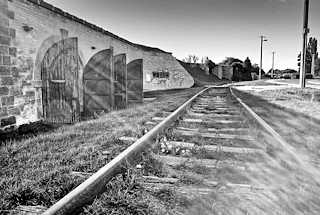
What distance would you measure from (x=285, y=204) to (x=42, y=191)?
2.21 metres

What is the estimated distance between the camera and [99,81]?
9039mm

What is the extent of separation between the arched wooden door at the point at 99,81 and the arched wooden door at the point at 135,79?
9.66ft

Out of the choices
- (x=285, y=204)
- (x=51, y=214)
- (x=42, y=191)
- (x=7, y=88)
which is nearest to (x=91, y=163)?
(x=42, y=191)

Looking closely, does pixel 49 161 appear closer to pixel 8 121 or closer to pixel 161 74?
pixel 8 121

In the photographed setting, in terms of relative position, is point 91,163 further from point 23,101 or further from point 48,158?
point 23,101

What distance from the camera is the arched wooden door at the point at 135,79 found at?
1204 centimetres

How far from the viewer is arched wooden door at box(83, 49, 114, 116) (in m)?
8.85


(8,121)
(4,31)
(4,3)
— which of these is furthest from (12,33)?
(8,121)

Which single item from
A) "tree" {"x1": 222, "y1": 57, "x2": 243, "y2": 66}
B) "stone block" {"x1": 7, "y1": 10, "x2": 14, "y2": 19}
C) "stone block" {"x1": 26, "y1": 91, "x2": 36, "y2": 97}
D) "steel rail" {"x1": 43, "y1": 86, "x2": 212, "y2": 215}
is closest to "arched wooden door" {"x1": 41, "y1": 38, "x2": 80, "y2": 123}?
"stone block" {"x1": 26, "y1": 91, "x2": 36, "y2": 97}

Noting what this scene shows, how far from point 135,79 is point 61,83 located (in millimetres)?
5911

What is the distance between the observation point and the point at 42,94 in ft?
20.0

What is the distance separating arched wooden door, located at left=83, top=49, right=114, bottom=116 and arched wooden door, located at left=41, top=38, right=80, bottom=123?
185cm

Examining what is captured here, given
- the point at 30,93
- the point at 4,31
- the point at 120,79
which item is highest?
the point at 4,31

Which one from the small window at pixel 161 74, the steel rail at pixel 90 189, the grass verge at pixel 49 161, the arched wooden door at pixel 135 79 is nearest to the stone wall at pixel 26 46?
the grass verge at pixel 49 161
